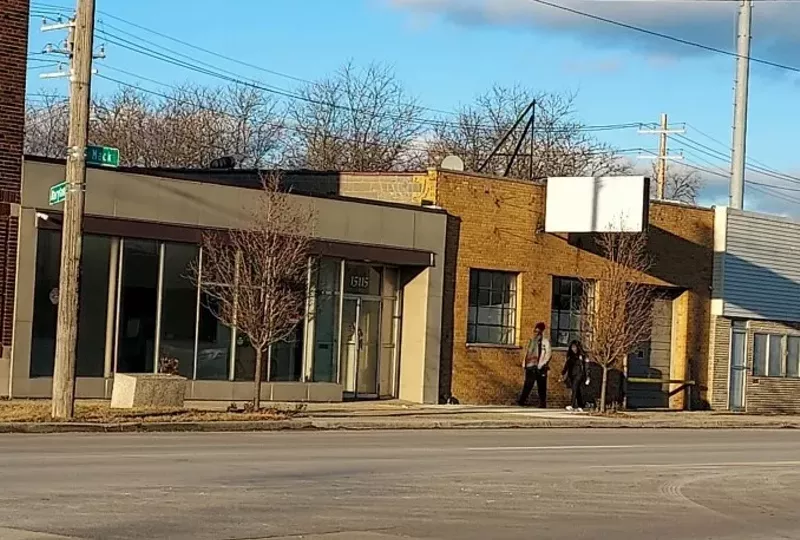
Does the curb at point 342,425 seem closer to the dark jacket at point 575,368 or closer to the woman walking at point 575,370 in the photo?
the woman walking at point 575,370

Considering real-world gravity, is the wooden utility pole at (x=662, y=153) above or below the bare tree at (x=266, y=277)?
above

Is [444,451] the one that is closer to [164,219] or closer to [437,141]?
[164,219]

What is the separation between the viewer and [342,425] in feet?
84.2

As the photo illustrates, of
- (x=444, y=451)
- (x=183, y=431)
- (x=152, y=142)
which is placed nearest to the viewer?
(x=444, y=451)

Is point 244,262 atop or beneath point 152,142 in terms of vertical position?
beneath

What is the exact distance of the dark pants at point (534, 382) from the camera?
3328cm

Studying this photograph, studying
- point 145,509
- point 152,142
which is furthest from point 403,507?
point 152,142

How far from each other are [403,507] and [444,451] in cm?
A: 736

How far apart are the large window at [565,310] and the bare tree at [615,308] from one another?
0.42m

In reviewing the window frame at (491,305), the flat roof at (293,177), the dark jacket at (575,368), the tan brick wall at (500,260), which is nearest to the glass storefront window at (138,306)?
the flat roof at (293,177)

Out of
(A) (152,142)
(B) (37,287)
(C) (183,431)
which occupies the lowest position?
(C) (183,431)

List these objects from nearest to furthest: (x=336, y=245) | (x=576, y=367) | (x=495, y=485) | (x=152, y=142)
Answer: (x=495, y=485) < (x=336, y=245) < (x=576, y=367) < (x=152, y=142)

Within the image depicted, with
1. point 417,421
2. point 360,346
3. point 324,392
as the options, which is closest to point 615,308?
point 360,346

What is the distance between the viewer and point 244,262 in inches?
1061
